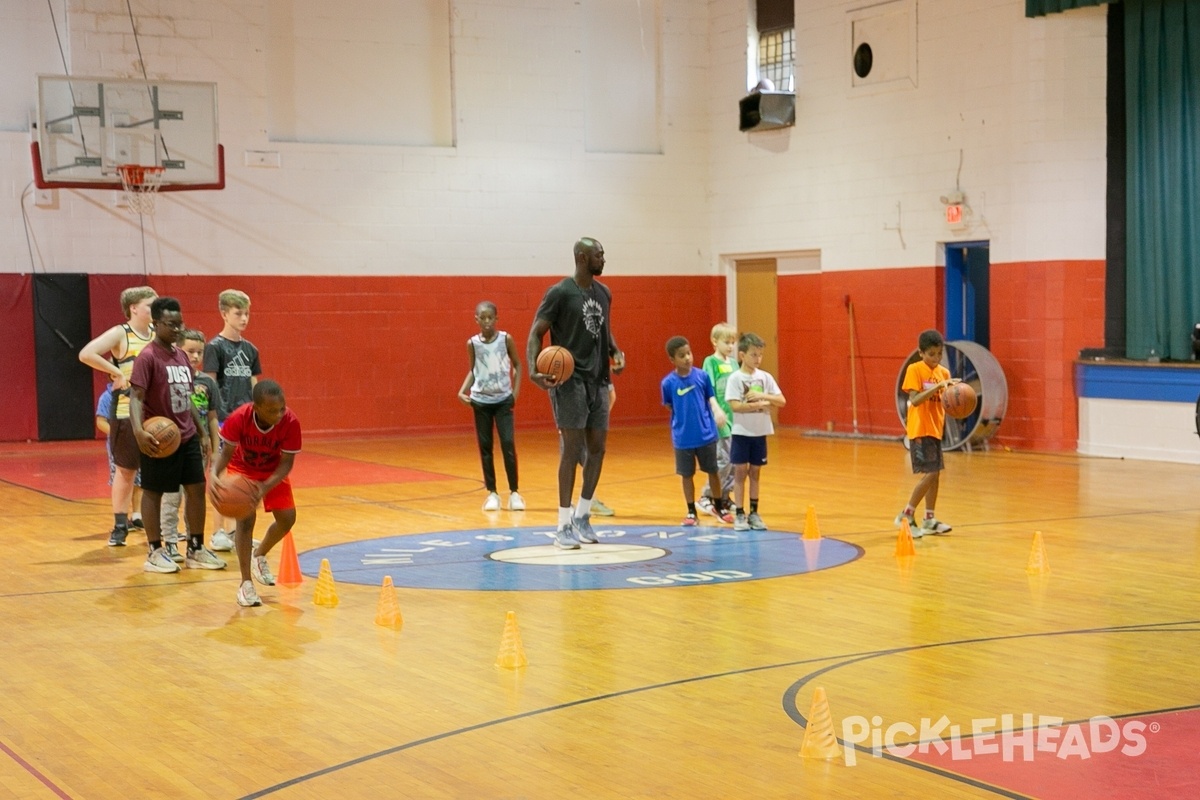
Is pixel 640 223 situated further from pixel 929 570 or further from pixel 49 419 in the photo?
pixel 929 570

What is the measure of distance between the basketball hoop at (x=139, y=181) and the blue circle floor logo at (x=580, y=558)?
8776 mm

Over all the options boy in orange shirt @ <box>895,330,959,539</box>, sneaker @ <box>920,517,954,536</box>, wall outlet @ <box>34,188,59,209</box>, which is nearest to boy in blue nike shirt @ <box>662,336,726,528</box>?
boy in orange shirt @ <box>895,330,959,539</box>

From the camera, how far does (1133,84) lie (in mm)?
16469

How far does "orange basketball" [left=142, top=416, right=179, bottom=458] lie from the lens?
884 cm

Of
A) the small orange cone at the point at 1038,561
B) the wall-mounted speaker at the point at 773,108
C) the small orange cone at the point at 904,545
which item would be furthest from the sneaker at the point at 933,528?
the wall-mounted speaker at the point at 773,108

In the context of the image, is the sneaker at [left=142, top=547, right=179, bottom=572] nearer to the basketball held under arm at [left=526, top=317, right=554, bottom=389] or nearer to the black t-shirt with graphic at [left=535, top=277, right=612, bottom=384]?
the basketball held under arm at [left=526, top=317, right=554, bottom=389]

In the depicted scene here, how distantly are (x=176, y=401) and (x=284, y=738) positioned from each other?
4069mm

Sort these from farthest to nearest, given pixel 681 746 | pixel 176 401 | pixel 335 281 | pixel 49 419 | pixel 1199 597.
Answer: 1. pixel 335 281
2. pixel 49 419
3. pixel 176 401
4. pixel 1199 597
5. pixel 681 746

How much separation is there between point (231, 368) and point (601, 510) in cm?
369

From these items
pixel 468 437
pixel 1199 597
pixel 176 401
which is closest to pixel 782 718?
pixel 1199 597

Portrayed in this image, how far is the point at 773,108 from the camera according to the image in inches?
826

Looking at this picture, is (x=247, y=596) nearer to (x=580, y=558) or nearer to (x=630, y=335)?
(x=580, y=558)

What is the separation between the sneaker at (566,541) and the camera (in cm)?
1023

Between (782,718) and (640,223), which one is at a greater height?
(640,223)
